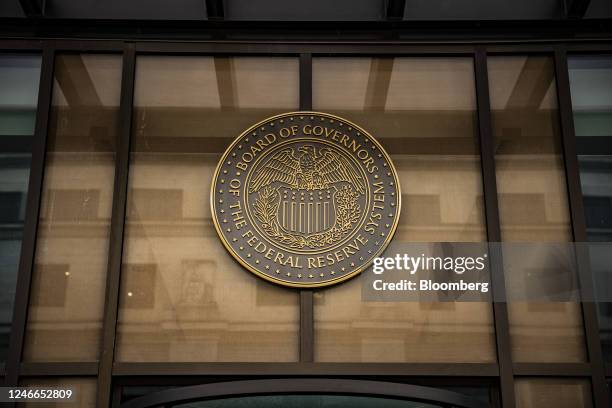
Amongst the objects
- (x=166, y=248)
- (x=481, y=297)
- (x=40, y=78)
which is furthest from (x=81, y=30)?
(x=481, y=297)

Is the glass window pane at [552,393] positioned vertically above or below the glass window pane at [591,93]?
below

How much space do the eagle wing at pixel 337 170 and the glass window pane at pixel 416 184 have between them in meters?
0.35

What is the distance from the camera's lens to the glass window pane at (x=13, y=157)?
6.18m

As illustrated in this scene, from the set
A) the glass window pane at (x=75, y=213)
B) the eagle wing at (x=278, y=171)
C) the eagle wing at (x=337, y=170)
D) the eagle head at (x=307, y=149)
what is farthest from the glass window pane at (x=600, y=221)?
the glass window pane at (x=75, y=213)

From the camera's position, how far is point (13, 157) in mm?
6547

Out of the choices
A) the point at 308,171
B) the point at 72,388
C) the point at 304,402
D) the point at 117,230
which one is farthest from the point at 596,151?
the point at 72,388

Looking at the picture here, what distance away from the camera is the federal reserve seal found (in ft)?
20.6

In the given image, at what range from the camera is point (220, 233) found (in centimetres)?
634

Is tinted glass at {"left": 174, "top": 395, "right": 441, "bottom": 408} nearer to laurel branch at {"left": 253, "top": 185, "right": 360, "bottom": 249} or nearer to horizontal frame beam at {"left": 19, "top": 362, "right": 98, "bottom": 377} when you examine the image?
horizontal frame beam at {"left": 19, "top": 362, "right": 98, "bottom": 377}

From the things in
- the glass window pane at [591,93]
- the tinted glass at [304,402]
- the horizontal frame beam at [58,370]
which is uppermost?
the glass window pane at [591,93]

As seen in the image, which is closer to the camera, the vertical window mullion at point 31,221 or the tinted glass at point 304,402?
the vertical window mullion at point 31,221

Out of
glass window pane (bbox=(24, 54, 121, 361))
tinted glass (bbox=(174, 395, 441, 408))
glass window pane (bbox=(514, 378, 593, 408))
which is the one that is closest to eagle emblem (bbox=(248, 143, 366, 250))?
tinted glass (bbox=(174, 395, 441, 408))

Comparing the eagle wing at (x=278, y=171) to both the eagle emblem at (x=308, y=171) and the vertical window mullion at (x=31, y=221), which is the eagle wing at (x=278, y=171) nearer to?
the eagle emblem at (x=308, y=171)

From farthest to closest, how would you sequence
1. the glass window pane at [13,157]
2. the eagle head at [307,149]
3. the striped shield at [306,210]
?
the eagle head at [307,149] → the striped shield at [306,210] → the glass window pane at [13,157]
